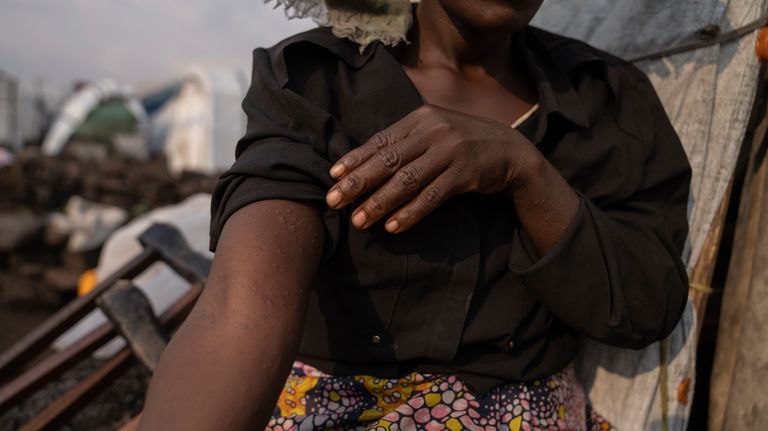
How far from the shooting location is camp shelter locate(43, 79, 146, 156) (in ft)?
43.5

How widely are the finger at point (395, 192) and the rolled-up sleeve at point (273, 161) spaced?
0.31ft

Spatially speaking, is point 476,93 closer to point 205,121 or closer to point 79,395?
point 79,395

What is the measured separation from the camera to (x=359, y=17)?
1.53 metres

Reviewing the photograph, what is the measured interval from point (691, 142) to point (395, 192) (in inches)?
36.3

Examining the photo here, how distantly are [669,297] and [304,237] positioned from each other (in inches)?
32.1

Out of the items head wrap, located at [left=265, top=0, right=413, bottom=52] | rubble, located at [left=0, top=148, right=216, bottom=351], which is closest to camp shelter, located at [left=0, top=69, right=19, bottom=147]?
rubble, located at [left=0, top=148, right=216, bottom=351]

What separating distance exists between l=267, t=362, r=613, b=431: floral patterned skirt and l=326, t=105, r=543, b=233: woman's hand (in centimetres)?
41

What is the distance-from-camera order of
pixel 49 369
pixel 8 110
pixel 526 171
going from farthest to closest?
pixel 8 110 → pixel 49 369 → pixel 526 171

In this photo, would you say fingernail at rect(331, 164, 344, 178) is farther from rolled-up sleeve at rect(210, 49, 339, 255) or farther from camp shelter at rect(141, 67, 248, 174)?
camp shelter at rect(141, 67, 248, 174)

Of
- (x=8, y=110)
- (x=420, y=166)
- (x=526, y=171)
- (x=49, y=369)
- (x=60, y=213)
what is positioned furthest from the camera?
(x=8, y=110)

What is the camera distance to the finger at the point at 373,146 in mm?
1174

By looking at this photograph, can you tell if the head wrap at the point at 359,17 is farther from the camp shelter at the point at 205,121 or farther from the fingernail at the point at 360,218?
the camp shelter at the point at 205,121

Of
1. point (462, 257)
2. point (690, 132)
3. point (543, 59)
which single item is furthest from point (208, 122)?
point (462, 257)

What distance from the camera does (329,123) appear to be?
1343 mm
